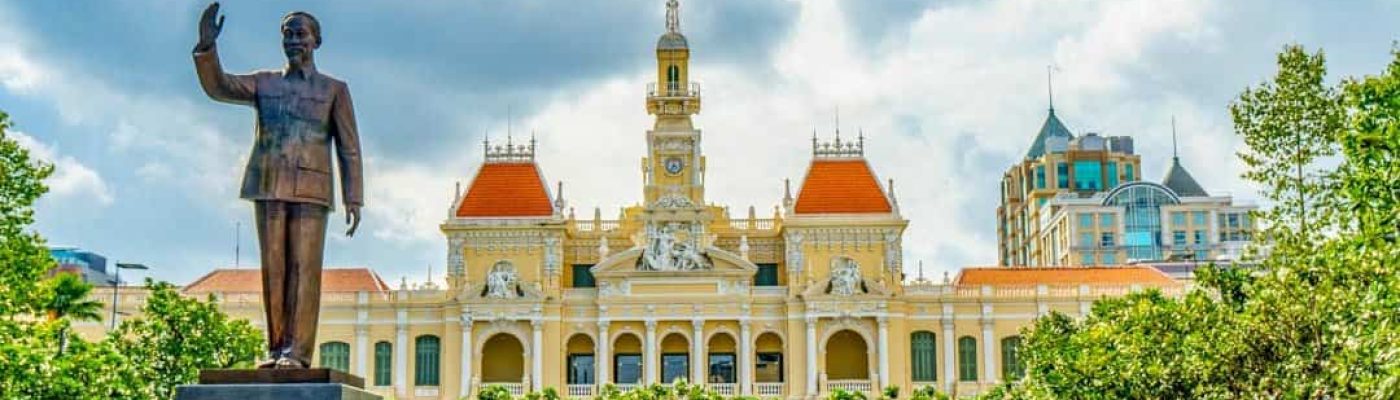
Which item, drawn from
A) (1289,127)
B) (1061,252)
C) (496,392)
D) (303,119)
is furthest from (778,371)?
(1061,252)

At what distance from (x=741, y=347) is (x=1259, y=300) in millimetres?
38311

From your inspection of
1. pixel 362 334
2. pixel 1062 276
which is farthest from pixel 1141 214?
pixel 362 334

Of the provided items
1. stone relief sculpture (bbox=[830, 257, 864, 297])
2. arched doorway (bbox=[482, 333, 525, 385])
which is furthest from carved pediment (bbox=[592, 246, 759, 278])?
arched doorway (bbox=[482, 333, 525, 385])

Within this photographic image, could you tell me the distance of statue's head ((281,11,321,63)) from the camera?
12.6 m

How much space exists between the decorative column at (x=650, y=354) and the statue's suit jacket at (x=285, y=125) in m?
49.2

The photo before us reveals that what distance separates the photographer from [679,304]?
6166 cm

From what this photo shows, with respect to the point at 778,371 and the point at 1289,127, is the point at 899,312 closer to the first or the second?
the point at 778,371

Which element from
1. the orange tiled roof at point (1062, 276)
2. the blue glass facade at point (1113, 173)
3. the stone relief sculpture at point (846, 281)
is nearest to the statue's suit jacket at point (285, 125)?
the stone relief sculpture at point (846, 281)

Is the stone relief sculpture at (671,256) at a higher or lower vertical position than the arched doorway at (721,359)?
higher

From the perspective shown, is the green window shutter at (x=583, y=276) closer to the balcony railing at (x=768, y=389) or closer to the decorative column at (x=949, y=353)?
the balcony railing at (x=768, y=389)

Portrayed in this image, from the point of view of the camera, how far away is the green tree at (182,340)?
36906 millimetres

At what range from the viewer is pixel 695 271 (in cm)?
6169

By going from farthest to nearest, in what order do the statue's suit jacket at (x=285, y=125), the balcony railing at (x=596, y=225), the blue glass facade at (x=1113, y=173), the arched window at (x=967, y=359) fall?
the blue glass facade at (x=1113, y=173) < the balcony railing at (x=596, y=225) < the arched window at (x=967, y=359) < the statue's suit jacket at (x=285, y=125)

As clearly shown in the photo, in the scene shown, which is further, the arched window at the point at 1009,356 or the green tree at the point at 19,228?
the arched window at the point at 1009,356
